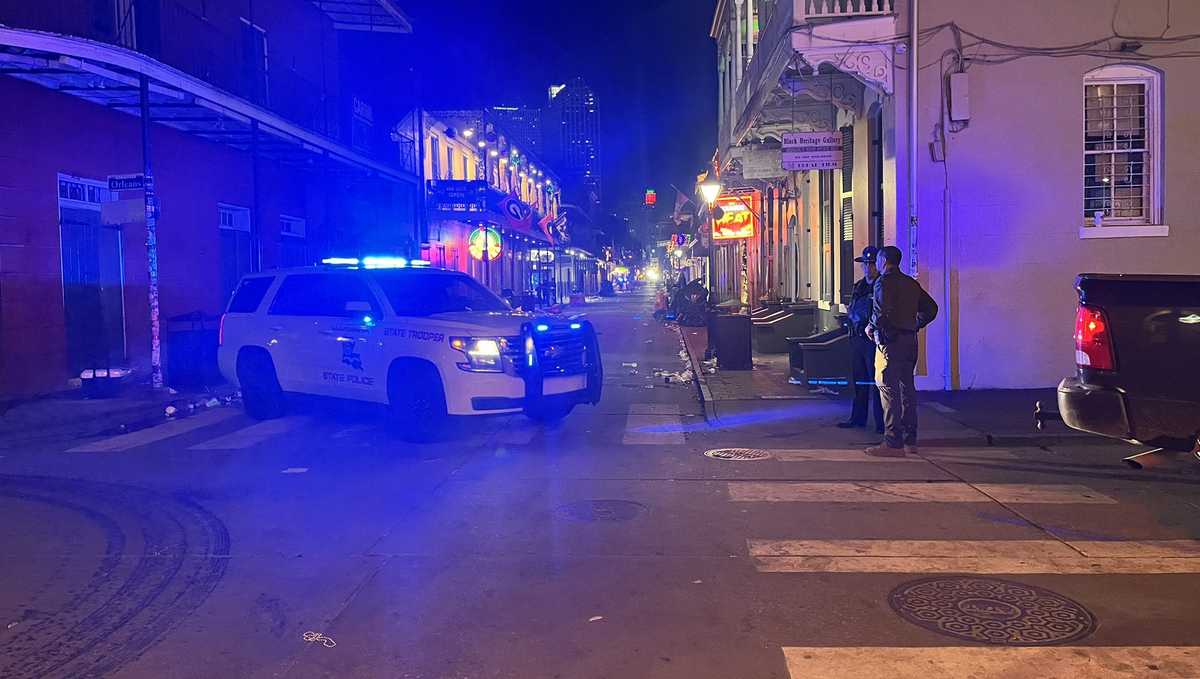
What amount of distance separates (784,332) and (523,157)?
3763 cm

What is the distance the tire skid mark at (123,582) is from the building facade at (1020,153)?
9.60 metres

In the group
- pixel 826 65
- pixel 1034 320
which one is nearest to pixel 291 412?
pixel 826 65

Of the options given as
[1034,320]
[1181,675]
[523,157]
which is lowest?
[1181,675]

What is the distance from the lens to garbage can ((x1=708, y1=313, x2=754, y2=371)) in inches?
626

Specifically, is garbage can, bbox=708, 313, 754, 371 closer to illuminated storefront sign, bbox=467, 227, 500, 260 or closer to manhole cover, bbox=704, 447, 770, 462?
manhole cover, bbox=704, 447, 770, 462

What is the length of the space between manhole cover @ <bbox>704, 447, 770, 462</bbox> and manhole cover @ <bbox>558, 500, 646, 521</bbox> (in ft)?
6.91

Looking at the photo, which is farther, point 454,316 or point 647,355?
point 647,355

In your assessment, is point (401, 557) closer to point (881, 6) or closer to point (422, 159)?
point (881, 6)

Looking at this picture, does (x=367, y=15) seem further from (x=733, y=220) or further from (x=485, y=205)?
(x=733, y=220)

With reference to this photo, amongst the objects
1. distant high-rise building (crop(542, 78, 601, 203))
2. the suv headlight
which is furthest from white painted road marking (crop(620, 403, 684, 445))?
distant high-rise building (crop(542, 78, 601, 203))

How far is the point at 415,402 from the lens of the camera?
1018cm

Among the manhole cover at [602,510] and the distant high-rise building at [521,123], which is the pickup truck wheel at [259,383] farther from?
the distant high-rise building at [521,123]

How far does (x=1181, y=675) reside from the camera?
3973 millimetres

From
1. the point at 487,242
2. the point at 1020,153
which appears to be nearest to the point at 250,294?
the point at 1020,153
